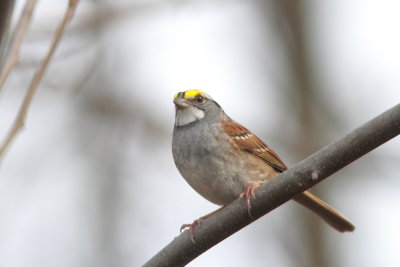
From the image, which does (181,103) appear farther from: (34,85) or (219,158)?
(34,85)

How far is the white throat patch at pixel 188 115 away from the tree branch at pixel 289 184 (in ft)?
6.61

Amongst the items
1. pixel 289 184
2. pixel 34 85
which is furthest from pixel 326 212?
pixel 34 85

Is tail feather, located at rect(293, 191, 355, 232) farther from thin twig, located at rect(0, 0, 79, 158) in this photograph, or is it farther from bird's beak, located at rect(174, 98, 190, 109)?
thin twig, located at rect(0, 0, 79, 158)

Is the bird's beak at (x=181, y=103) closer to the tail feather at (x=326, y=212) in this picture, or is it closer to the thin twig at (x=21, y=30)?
the tail feather at (x=326, y=212)

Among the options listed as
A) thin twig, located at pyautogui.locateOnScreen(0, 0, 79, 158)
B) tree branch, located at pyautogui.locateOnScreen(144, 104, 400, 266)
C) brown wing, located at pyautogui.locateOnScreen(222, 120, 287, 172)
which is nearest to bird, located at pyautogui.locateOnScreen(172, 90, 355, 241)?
brown wing, located at pyautogui.locateOnScreen(222, 120, 287, 172)

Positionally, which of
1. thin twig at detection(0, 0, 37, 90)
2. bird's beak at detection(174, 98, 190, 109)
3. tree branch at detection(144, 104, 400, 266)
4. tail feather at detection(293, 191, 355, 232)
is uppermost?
thin twig at detection(0, 0, 37, 90)

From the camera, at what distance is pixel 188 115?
5.14 m

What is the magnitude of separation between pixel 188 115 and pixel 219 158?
27.2 inches

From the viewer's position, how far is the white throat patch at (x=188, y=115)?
5074 millimetres

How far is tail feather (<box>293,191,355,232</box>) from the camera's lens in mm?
4785

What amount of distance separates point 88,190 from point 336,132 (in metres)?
3.52

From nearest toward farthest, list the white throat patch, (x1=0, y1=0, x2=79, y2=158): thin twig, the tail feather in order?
1. (x1=0, y1=0, x2=79, y2=158): thin twig
2. the tail feather
3. the white throat patch

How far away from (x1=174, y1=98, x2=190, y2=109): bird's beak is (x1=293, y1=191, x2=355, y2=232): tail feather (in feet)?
3.90

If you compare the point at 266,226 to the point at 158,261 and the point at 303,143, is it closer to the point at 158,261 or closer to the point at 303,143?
the point at 303,143
